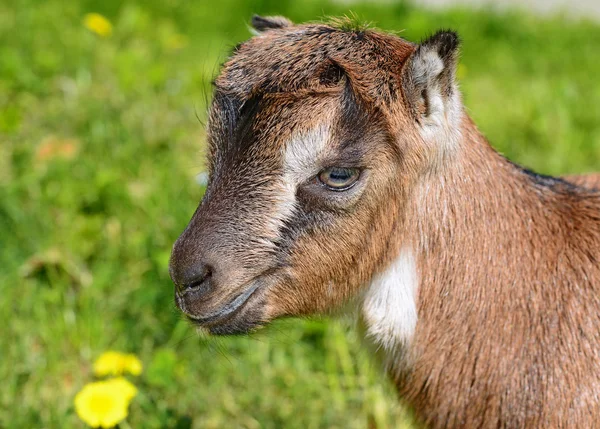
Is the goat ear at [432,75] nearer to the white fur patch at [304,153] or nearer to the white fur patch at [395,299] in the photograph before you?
the white fur patch at [304,153]

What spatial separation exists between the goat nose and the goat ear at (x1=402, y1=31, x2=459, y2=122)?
0.82 metres

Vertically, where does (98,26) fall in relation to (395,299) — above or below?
above

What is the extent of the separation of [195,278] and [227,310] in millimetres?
155

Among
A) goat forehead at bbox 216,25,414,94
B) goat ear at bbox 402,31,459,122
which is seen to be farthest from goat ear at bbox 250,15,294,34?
goat ear at bbox 402,31,459,122

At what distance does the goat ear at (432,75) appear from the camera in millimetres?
2489

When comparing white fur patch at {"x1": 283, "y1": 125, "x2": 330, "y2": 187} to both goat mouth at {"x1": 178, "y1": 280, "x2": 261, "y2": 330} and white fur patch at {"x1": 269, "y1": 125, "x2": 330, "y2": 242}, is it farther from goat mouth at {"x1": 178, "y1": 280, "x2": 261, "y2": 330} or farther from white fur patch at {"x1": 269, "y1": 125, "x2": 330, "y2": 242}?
goat mouth at {"x1": 178, "y1": 280, "x2": 261, "y2": 330}

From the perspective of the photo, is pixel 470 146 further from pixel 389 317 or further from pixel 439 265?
pixel 389 317

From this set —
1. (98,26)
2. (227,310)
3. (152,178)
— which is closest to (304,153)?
(227,310)

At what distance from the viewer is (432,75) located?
8.29 ft

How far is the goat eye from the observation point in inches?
98.5

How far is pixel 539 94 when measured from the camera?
6.35 meters

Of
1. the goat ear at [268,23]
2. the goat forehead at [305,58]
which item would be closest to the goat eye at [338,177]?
the goat forehead at [305,58]

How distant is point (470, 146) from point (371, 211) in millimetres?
434

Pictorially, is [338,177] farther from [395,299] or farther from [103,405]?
[103,405]
